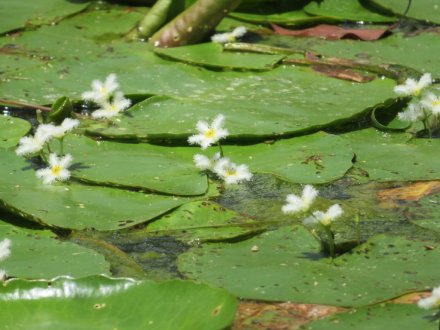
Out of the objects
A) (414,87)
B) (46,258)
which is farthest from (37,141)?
(414,87)

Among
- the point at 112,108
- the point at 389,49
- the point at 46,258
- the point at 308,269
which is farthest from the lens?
the point at 389,49

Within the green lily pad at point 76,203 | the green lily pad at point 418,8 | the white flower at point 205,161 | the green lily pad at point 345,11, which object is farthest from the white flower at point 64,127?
the green lily pad at point 418,8

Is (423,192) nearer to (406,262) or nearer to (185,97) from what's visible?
(406,262)

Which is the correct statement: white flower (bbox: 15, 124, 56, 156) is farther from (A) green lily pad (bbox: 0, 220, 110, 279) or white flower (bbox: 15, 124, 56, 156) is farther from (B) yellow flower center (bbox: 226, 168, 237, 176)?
(B) yellow flower center (bbox: 226, 168, 237, 176)

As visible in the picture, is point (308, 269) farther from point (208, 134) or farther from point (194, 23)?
point (194, 23)

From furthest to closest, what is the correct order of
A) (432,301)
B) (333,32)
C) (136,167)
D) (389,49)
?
(333,32), (389,49), (136,167), (432,301)

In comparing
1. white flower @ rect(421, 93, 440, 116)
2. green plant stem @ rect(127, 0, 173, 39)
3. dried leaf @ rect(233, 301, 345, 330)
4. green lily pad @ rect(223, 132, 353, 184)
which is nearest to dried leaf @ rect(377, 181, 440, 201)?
green lily pad @ rect(223, 132, 353, 184)
